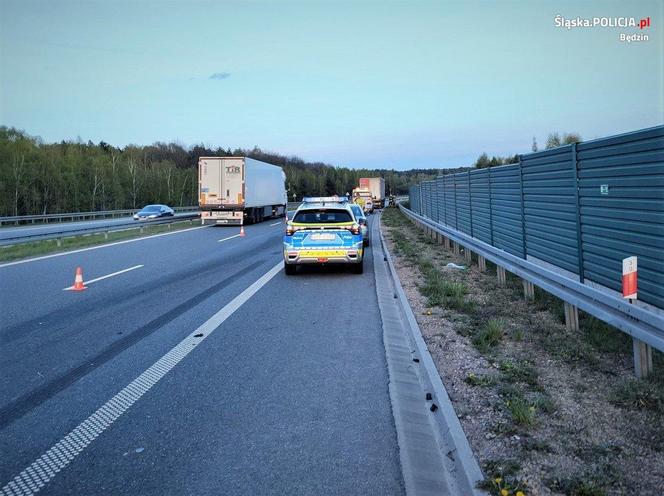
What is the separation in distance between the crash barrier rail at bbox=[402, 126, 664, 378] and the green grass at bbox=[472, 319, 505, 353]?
0.95 metres

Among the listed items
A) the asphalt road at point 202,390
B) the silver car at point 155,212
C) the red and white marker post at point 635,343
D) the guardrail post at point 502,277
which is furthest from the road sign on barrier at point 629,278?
the silver car at point 155,212

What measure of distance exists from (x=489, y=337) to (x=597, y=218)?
1.95 metres

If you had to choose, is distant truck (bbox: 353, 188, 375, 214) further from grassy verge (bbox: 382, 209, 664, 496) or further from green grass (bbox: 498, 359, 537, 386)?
green grass (bbox: 498, 359, 537, 386)

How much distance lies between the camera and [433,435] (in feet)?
14.3

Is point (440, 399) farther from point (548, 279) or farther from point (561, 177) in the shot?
point (561, 177)

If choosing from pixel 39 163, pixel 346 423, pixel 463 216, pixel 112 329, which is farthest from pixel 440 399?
pixel 39 163

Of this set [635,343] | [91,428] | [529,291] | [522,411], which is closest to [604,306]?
[635,343]

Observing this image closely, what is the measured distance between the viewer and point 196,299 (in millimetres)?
10086

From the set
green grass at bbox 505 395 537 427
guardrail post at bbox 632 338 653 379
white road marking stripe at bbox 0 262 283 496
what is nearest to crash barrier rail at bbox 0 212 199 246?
white road marking stripe at bbox 0 262 283 496

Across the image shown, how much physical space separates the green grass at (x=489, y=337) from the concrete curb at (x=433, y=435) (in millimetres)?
688

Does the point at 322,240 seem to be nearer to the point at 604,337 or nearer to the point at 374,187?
the point at 604,337

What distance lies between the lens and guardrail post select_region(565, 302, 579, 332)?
6.93m

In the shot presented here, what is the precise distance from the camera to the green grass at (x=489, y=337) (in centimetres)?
658

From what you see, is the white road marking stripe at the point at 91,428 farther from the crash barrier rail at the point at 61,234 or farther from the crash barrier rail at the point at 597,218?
the crash barrier rail at the point at 61,234
